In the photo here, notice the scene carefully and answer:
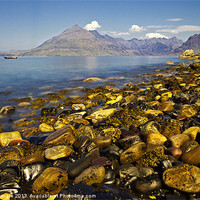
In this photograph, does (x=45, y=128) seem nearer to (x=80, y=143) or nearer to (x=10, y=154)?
(x=10, y=154)

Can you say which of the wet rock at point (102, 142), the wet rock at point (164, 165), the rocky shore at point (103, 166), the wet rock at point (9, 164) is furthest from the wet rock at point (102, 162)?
the wet rock at point (9, 164)

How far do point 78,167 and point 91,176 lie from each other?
0.75 m

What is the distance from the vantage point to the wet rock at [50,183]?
569cm

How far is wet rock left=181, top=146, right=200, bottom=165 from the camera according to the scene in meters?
6.75

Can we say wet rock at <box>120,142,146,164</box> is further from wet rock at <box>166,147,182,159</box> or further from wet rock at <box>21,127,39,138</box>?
wet rock at <box>21,127,39,138</box>

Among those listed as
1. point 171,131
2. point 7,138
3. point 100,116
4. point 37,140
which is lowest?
point 37,140

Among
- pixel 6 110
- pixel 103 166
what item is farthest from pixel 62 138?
pixel 6 110

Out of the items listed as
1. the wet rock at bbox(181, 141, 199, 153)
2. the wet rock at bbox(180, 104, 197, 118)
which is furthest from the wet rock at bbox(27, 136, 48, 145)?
the wet rock at bbox(180, 104, 197, 118)

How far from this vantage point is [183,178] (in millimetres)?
5551

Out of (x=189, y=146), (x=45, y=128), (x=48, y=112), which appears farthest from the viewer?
(x=48, y=112)

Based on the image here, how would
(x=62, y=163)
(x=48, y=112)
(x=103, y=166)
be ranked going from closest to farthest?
1. (x=103, y=166)
2. (x=62, y=163)
3. (x=48, y=112)

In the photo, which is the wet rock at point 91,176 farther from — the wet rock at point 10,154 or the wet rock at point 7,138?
the wet rock at point 7,138

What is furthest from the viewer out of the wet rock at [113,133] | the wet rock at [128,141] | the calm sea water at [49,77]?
the calm sea water at [49,77]

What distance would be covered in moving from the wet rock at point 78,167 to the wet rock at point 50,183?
419 millimetres
